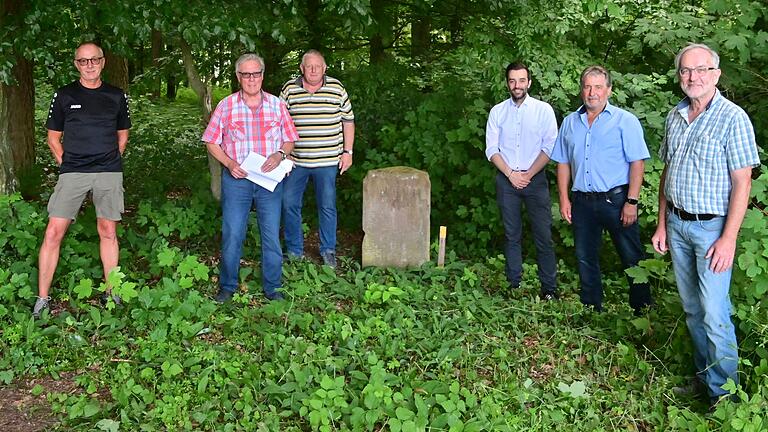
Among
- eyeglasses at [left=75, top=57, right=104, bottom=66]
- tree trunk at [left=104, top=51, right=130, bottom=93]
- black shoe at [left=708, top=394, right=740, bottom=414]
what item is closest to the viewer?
black shoe at [left=708, top=394, right=740, bottom=414]

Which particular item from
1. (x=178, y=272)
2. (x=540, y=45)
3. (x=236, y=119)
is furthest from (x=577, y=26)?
(x=178, y=272)

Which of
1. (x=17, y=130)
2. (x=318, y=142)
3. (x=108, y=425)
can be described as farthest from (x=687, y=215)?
(x=17, y=130)

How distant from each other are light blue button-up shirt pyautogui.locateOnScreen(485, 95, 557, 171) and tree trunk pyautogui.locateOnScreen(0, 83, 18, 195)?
472 centimetres

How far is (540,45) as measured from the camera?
6500 millimetres

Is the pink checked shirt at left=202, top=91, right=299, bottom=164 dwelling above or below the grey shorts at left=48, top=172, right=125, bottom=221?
above

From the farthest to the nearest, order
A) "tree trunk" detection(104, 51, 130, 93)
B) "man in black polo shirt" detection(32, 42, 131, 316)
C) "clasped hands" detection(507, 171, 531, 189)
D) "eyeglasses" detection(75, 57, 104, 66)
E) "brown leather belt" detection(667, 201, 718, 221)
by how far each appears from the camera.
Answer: "tree trunk" detection(104, 51, 130, 93), "clasped hands" detection(507, 171, 531, 189), "man in black polo shirt" detection(32, 42, 131, 316), "eyeglasses" detection(75, 57, 104, 66), "brown leather belt" detection(667, 201, 718, 221)

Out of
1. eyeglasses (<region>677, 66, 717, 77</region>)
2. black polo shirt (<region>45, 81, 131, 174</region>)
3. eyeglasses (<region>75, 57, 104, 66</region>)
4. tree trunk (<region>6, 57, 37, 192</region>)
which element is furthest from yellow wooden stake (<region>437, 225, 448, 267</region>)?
tree trunk (<region>6, 57, 37, 192</region>)

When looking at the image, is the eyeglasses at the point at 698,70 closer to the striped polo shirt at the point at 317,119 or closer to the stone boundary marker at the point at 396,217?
the stone boundary marker at the point at 396,217

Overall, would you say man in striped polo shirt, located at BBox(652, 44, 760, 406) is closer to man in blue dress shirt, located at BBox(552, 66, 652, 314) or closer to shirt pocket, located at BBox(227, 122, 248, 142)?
man in blue dress shirt, located at BBox(552, 66, 652, 314)

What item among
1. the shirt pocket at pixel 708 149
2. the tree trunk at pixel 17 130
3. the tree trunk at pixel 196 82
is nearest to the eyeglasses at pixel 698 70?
the shirt pocket at pixel 708 149

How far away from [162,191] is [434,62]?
3.93 meters

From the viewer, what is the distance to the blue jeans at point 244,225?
17.6 feet

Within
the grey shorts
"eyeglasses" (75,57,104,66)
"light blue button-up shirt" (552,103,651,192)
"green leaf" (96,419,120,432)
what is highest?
"eyeglasses" (75,57,104,66)

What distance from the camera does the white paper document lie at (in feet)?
17.4
